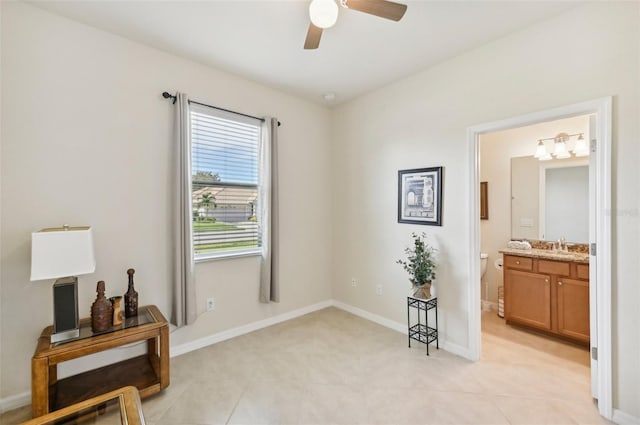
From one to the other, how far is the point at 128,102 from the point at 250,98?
3.97 ft

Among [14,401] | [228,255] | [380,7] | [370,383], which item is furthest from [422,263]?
[14,401]

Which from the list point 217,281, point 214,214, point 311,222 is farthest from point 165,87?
point 311,222

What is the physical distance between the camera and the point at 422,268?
285 centimetres

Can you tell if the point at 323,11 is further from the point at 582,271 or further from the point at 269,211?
the point at 582,271

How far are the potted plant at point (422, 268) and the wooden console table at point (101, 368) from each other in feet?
7.29

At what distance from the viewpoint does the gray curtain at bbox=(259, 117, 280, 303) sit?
3.34m

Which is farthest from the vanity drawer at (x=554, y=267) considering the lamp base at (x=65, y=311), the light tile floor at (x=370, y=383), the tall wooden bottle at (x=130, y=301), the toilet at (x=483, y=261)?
the lamp base at (x=65, y=311)

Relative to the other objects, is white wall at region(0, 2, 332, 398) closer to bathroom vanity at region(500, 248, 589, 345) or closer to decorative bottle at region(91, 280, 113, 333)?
decorative bottle at region(91, 280, 113, 333)

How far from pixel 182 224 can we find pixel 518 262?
355 centimetres

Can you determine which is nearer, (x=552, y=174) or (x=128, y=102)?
(x=128, y=102)

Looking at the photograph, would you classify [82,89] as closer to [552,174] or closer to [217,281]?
[217,281]

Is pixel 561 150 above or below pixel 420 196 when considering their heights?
above

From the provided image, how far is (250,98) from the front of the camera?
10.7ft

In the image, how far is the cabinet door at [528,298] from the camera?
302 cm
